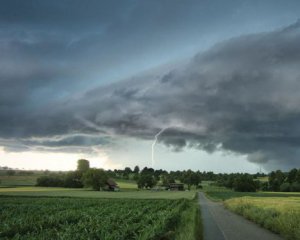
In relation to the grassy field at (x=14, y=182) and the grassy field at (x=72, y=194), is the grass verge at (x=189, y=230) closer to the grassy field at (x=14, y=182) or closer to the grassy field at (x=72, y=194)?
the grassy field at (x=72, y=194)

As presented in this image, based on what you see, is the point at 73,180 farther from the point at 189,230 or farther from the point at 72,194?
the point at 189,230

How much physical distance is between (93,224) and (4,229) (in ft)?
18.9

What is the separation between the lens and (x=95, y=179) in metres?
157

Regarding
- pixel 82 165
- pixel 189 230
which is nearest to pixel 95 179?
pixel 82 165

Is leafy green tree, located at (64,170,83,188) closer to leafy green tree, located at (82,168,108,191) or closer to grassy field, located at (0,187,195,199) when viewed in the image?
leafy green tree, located at (82,168,108,191)

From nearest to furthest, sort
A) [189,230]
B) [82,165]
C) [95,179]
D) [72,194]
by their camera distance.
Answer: [189,230] → [72,194] → [95,179] → [82,165]

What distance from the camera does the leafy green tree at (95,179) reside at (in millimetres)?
156375

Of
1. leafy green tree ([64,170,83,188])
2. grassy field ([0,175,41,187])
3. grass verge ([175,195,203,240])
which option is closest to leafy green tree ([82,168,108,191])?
leafy green tree ([64,170,83,188])

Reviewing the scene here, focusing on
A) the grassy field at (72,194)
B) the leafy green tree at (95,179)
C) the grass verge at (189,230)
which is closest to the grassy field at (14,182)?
the leafy green tree at (95,179)

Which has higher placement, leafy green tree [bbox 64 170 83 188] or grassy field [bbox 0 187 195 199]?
leafy green tree [bbox 64 170 83 188]

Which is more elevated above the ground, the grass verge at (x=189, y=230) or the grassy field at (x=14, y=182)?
the grassy field at (x=14, y=182)

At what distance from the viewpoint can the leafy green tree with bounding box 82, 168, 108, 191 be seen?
Answer: 156 meters

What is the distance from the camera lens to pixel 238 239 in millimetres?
29422

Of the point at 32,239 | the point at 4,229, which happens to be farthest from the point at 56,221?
the point at 32,239
